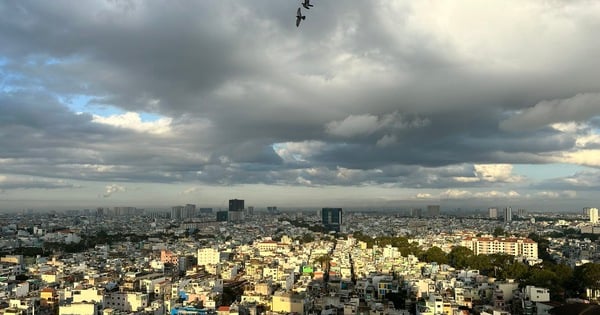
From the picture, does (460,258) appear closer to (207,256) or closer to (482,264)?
(482,264)

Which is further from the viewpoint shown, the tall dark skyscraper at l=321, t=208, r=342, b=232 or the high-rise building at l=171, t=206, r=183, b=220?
the high-rise building at l=171, t=206, r=183, b=220

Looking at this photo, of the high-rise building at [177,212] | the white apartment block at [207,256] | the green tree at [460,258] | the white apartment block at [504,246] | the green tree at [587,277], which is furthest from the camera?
the high-rise building at [177,212]

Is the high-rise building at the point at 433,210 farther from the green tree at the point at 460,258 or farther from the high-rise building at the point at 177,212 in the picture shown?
the green tree at the point at 460,258

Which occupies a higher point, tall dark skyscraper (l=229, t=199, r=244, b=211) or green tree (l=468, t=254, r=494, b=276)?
tall dark skyscraper (l=229, t=199, r=244, b=211)

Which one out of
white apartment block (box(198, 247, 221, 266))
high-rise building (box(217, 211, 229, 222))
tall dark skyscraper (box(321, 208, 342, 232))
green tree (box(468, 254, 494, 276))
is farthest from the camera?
high-rise building (box(217, 211, 229, 222))

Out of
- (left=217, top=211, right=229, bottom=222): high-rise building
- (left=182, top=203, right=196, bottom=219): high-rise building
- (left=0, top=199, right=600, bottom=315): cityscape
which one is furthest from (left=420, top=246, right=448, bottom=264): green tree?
(left=182, top=203, right=196, bottom=219): high-rise building

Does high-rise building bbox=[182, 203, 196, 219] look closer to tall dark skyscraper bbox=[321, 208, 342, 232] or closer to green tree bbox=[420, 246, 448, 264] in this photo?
tall dark skyscraper bbox=[321, 208, 342, 232]

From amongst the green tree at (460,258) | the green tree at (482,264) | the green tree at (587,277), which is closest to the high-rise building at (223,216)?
the green tree at (460,258)

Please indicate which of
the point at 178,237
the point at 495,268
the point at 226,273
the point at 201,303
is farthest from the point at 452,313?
the point at 178,237
